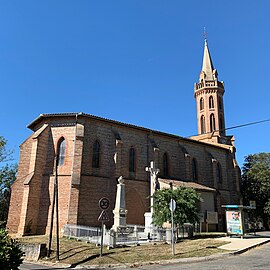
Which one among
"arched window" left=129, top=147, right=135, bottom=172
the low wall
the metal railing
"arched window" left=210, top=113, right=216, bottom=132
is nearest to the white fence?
the metal railing

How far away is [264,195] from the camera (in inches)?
1391

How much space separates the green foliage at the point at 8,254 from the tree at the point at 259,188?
113 ft

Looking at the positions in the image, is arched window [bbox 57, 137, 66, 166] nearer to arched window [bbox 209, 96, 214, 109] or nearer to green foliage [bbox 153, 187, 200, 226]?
green foliage [bbox 153, 187, 200, 226]

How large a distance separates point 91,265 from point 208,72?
41.0m

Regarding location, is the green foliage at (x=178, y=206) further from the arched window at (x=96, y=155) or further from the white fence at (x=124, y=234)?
the arched window at (x=96, y=155)

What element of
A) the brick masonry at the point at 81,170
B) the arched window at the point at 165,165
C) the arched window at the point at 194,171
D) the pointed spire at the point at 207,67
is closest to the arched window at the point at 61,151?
the brick masonry at the point at 81,170

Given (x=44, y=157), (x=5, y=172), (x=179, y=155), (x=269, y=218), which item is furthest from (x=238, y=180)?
(x=5, y=172)

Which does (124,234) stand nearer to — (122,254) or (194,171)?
(122,254)

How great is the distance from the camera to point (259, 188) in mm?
36094

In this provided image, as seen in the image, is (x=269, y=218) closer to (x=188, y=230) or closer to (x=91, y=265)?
(x=188, y=230)

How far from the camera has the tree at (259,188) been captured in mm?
35219

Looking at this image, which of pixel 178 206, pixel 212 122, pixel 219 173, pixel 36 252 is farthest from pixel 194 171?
pixel 36 252

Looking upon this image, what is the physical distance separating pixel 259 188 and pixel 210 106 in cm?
1449

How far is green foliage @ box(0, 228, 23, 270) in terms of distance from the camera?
6.20 metres
